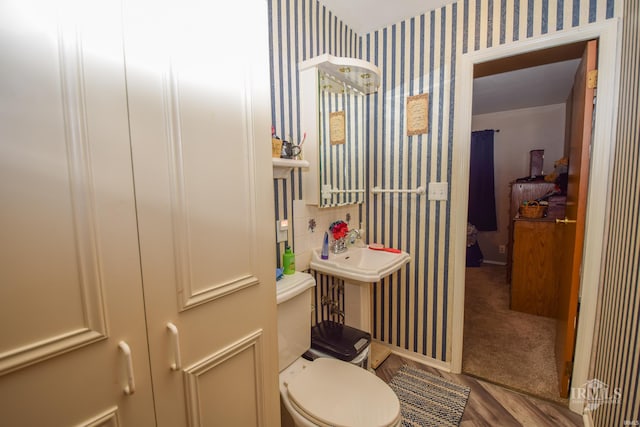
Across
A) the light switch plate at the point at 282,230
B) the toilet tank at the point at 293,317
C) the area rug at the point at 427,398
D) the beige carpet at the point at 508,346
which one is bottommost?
the area rug at the point at 427,398

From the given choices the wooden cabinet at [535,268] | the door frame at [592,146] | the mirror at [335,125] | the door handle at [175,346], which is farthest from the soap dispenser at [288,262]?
the wooden cabinet at [535,268]

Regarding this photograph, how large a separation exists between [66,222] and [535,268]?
3441mm

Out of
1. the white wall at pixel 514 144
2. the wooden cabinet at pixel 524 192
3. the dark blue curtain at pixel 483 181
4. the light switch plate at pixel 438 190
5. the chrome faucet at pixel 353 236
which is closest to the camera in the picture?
the light switch plate at pixel 438 190

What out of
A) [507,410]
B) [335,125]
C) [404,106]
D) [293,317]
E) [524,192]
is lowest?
[507,410]

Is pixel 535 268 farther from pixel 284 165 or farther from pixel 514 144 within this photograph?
pixel 284 165

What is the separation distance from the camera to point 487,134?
14.0ft

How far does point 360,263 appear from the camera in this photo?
1948 millimetres

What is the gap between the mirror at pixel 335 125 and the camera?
1.63m

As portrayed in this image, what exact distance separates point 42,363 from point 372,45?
7.86 ft

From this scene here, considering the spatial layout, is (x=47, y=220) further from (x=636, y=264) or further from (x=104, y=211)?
(x=636, y=264)

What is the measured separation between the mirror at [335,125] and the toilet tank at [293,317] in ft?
1.73

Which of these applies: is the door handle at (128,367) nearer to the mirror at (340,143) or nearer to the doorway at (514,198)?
the mirror at (340,143)

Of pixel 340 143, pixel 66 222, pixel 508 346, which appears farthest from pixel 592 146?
pixel 66 222

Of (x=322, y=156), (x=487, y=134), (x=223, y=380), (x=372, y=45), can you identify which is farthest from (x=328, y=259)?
(x=487, y=134)
